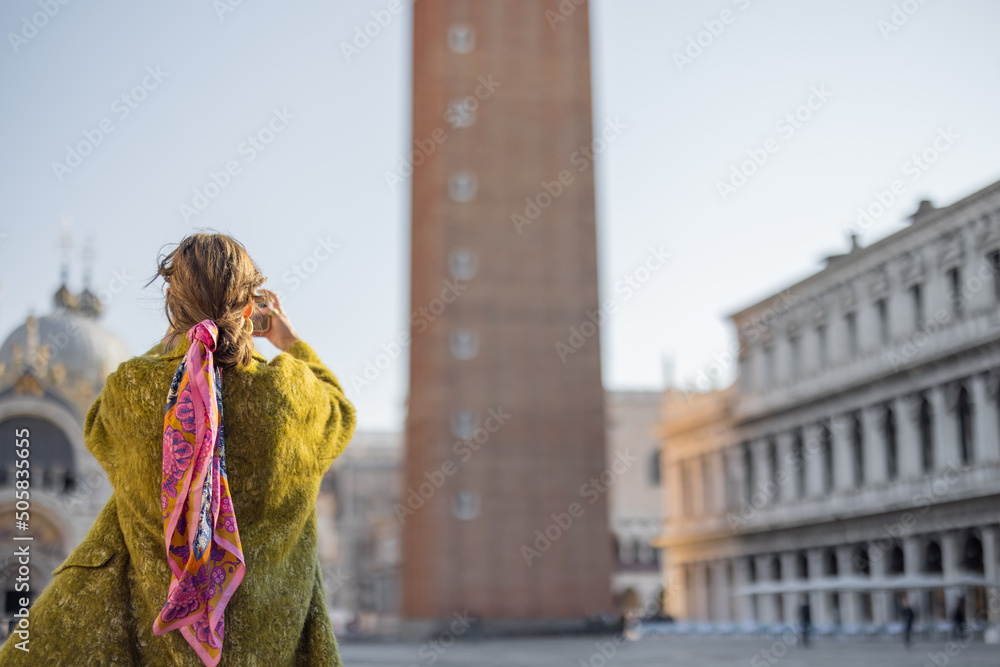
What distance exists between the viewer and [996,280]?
118 feet

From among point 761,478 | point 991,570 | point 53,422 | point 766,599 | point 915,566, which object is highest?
point 53,422

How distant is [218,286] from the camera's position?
2709 millimetres

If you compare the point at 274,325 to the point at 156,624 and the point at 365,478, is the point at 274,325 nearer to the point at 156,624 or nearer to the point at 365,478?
the point at 156,624

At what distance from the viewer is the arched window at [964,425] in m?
37.9

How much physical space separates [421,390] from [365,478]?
5897 cm


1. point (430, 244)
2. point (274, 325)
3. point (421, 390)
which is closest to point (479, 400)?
point (421, 390)

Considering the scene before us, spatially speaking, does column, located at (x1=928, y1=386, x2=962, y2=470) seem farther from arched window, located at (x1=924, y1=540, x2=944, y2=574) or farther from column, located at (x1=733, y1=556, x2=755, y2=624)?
column, located at (x1=733, y1=556, x2=755, y2=624)

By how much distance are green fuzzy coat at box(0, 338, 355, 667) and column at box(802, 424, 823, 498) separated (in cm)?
4496

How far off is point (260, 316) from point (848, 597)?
41721 mm

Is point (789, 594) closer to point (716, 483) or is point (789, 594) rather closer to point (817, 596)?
point (817, 596)

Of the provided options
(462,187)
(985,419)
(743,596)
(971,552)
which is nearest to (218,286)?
(985,419)

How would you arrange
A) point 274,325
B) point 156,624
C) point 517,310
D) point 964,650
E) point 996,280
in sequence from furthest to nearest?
1. point 517,310
2. point 996,280
3. point 964,650
4. point 274,325
5. point 156,624

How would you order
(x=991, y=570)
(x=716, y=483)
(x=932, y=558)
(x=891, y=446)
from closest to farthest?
(x=991, y=570) → (x=932, y=558) → (x=891, y=446) → (x=716, y=483)

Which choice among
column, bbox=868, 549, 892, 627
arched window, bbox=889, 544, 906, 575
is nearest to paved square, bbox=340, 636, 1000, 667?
column, bbox=868, 549, 892, 627
